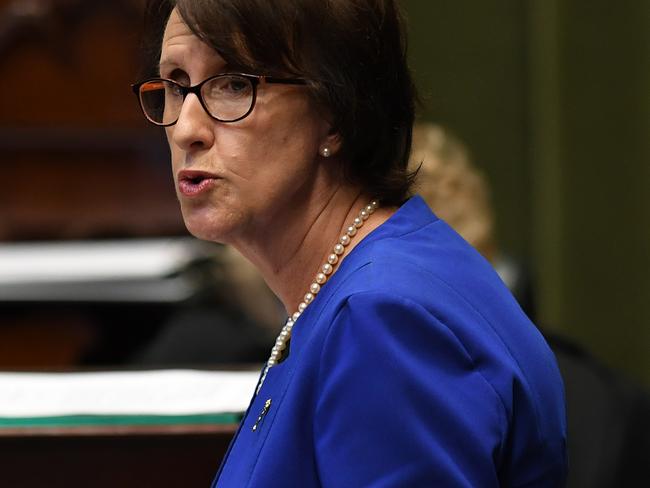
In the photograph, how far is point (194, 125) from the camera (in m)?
1.59

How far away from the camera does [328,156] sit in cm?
163

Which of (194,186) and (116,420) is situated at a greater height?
(194,186)

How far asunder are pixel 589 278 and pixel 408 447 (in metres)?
3.80

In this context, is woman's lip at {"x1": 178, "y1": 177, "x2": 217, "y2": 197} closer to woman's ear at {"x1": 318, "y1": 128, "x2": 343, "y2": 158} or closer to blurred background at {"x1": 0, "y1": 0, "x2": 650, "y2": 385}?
woman's ear at {"x1": 318, "y1": 128, "x2": 343, "y2": 158}

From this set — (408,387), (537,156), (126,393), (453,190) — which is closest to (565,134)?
(537,156)

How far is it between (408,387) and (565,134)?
12.4 feet

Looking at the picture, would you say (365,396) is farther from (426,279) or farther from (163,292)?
(163,292)

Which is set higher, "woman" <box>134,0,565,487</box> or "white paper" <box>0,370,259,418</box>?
"woman" <box>134,0,565,487</box>

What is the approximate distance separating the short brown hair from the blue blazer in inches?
4.5

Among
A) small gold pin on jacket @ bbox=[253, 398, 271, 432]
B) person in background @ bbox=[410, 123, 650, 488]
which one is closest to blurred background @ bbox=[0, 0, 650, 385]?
person in background @ bbox=[410, 123, 650, 488]

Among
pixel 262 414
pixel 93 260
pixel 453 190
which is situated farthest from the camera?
pixel 93 260

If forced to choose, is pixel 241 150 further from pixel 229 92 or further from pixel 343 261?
pixel 343 261

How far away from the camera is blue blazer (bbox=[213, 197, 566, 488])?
1324mm

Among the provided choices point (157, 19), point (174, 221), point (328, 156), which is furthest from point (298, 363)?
point (174, 221)
